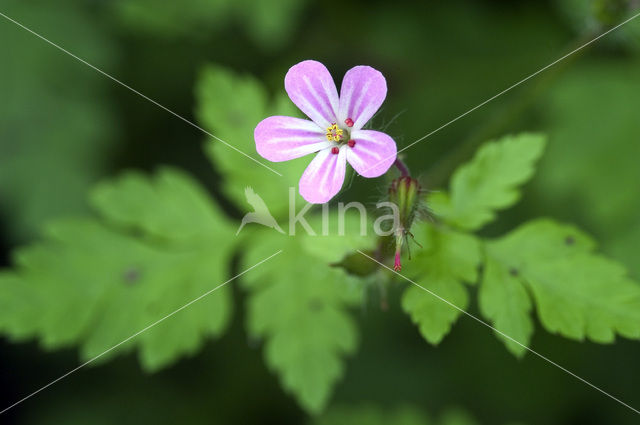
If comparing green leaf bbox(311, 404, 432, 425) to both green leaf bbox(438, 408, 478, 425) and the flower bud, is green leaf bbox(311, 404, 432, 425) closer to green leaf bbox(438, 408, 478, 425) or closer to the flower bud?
green leaf bbox(438, 408, 478, 425)

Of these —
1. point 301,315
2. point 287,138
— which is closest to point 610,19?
point 287,138

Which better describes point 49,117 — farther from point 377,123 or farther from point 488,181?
point 488,181

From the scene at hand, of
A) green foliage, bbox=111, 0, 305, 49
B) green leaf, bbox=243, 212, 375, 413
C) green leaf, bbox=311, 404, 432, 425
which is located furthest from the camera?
green foliage, bbox=111, 0, 305, 49

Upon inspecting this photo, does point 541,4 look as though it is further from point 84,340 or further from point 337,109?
point 84,340

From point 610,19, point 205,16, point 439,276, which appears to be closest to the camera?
point 439,276

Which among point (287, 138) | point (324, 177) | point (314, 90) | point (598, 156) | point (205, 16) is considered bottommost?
point (598, 156)

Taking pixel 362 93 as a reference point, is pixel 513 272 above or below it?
below

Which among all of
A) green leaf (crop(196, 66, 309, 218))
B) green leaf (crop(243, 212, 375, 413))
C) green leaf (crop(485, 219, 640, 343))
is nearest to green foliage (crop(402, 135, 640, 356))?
green leaf (crop(485, 219, 640, 343))

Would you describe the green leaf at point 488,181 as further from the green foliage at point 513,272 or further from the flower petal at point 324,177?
the flower petal at point 324,177
